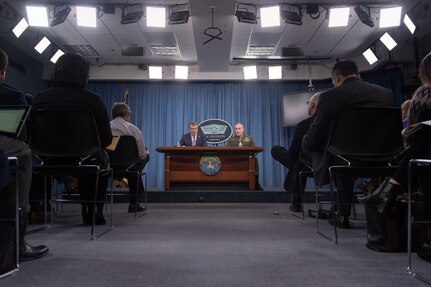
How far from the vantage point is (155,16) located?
5391 millimetres

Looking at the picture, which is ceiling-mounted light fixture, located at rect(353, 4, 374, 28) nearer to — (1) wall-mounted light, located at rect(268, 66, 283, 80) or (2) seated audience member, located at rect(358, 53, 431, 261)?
(1) wall-mounted light, located at rect(268, 66, 283, 80)

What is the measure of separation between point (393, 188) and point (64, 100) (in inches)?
80.1

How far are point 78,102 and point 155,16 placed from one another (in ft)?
11.1

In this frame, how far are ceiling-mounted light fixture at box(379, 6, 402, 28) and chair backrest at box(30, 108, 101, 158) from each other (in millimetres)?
4702

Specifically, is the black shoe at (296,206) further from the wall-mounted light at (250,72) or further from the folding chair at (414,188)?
the wall-mounted light at (250,72)

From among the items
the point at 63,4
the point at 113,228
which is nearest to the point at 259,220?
the point at 113,228

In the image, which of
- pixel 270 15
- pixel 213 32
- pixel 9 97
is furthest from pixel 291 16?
pixel 9 97

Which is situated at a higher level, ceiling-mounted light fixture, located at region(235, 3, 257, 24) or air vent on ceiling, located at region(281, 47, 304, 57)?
air vent on ceiling, located at region(281, 47, 304, 57)

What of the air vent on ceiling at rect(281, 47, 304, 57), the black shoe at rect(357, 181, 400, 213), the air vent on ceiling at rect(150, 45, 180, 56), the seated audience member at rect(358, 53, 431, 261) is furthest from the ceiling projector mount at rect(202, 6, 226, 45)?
the black shoe at rect(357, 181, 400, 213)

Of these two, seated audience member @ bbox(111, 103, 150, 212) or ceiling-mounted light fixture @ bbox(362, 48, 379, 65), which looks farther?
ceiling-mounted light fixture @ bbox(362, 48, 379, 65)

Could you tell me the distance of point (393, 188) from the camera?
1749 mm

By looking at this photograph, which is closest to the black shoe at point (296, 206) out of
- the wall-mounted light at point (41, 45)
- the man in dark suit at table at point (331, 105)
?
the man in dark suit at table at point (331, 105)

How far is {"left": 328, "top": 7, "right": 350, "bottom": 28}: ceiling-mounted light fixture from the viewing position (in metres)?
5.32

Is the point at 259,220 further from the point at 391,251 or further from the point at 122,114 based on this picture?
the point at 122,114
